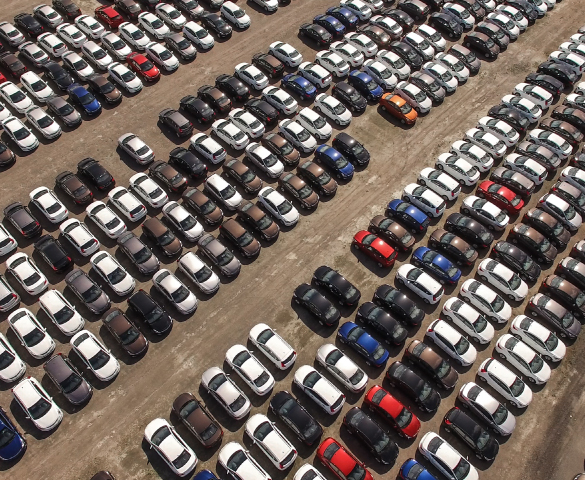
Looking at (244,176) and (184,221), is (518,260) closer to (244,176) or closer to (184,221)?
(244,176)

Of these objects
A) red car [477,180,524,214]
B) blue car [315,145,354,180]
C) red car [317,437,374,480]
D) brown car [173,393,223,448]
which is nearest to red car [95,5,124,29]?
blue car [315,145,354,180]

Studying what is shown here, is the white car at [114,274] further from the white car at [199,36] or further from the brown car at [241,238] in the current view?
the white car at [199,36]

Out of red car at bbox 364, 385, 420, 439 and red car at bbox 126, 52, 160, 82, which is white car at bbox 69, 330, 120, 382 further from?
red car at bbox 126, 52, 160, 82

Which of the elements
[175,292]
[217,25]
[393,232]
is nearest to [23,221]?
[175,292]

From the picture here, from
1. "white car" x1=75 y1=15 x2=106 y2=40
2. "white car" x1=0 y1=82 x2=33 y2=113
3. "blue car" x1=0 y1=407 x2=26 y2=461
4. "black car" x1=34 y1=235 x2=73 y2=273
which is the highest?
"white car" x1=75 y1=15 x2=106 y2=40

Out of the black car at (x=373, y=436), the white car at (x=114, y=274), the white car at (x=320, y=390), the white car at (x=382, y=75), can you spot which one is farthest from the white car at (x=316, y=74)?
the black car at (x=373, y=436)

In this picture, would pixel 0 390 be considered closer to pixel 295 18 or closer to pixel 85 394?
pixel 85 394

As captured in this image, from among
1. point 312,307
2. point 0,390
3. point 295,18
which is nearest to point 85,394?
point 0,390
